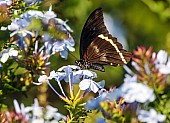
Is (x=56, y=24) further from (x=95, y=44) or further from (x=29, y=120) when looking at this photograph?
(x=29, y=120)

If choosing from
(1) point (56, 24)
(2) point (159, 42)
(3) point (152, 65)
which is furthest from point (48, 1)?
(2) point (159, 42)

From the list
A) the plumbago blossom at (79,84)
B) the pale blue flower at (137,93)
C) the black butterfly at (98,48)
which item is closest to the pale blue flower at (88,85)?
the plumbago blossom at (79,84)

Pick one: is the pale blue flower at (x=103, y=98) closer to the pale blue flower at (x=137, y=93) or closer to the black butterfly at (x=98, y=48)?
the pale blue flower at (x=137, y=93)

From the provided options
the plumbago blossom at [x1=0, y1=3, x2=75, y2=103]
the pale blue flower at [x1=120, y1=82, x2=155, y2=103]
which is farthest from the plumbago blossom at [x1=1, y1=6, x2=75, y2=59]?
the pale blue flower at [x1=120, y1=82, x2=155, y2=103]

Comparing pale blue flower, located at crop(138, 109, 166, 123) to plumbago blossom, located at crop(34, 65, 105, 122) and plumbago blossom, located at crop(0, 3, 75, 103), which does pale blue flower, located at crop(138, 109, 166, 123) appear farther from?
plumbago blossom, located at crop(0, 3, 75, 103)

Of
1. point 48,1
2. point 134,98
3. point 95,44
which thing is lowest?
point 134,98
